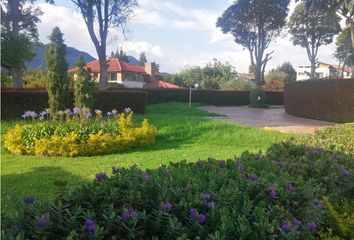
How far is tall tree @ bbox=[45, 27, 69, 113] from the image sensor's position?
13.6 metres

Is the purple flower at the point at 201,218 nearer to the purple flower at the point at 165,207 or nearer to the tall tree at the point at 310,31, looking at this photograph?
the purple flower at the point at 165,207

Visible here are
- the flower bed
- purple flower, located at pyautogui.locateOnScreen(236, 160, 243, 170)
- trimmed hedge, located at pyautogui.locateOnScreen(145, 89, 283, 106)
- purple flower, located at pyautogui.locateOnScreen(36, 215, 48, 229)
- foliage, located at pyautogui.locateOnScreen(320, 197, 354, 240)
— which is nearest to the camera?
purple flower, located at pyautogui.locateOnScreen(36, 215, 48, 229)

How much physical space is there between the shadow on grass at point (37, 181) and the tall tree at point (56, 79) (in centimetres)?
720

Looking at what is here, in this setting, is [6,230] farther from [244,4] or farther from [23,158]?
[244,4]

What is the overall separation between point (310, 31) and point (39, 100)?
115ft

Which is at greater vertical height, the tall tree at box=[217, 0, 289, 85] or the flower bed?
the tall tree at box=[217, 0, 289, 85]

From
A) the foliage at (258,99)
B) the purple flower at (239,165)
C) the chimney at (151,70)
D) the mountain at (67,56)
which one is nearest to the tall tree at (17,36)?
the mountain at (67,56)

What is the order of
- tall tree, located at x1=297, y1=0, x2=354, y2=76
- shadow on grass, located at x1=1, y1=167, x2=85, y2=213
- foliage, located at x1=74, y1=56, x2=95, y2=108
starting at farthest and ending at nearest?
tall tree, located at x1=297, y1=0, x2=354, y2=76, foliage, located at x1=74, y1=56, x2=95, y2=108, shadow on grass, located at x1=1, y1=167, x2=85, y2=213

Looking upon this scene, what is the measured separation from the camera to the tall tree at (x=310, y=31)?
1635 inches

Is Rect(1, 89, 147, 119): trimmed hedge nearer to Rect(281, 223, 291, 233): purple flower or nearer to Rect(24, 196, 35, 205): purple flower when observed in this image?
Rect(24, 196, 35, 205): purple flower

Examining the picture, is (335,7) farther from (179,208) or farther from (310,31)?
(179,208)

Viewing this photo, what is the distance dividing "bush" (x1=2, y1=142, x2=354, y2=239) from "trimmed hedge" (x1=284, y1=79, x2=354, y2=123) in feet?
49.1

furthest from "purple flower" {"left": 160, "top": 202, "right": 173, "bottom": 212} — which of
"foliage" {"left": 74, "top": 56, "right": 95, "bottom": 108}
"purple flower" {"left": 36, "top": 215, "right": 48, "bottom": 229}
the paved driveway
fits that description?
"foliage" {"left": 74, "top": 56, "right": 95, "bottom": 108}

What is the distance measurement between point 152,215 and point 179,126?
9496 mm
